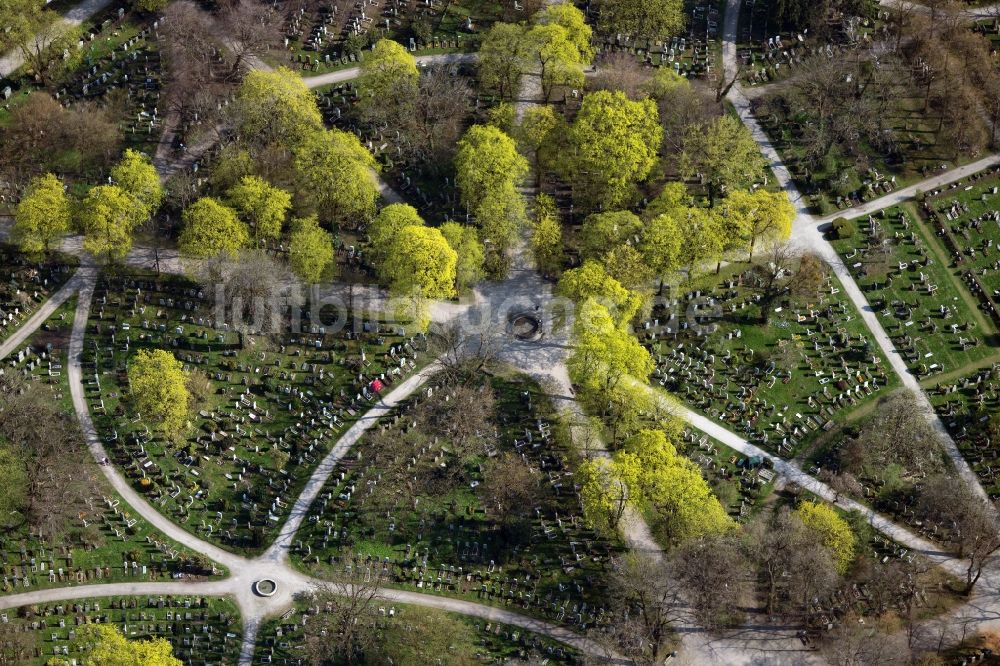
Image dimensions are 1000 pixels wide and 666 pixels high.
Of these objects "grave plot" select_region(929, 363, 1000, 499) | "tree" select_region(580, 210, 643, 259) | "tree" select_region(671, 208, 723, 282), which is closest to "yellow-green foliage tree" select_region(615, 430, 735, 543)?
"tree" select_region(671, 208, 723, 282)

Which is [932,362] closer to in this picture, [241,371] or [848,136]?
[848,136]

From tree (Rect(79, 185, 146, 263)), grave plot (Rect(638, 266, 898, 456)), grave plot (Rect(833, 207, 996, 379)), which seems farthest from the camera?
grave plot (Rect(833, 207, 996, 379))

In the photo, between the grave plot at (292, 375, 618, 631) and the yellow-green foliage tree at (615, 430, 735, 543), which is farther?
the grave plot at (292, 375, 618, 631)

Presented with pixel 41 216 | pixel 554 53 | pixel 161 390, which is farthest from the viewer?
pixel 554 53

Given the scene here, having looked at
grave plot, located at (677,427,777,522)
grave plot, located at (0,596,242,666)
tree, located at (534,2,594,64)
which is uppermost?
tree, located at (534,2,594,64)

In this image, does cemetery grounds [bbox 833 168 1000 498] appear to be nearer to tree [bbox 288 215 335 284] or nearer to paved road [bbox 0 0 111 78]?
tree [bbox 288 215 335 284]

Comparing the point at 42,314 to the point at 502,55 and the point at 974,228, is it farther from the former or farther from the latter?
the point at 974,228

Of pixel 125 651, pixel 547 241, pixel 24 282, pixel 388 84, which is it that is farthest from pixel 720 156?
pixel 125 651
